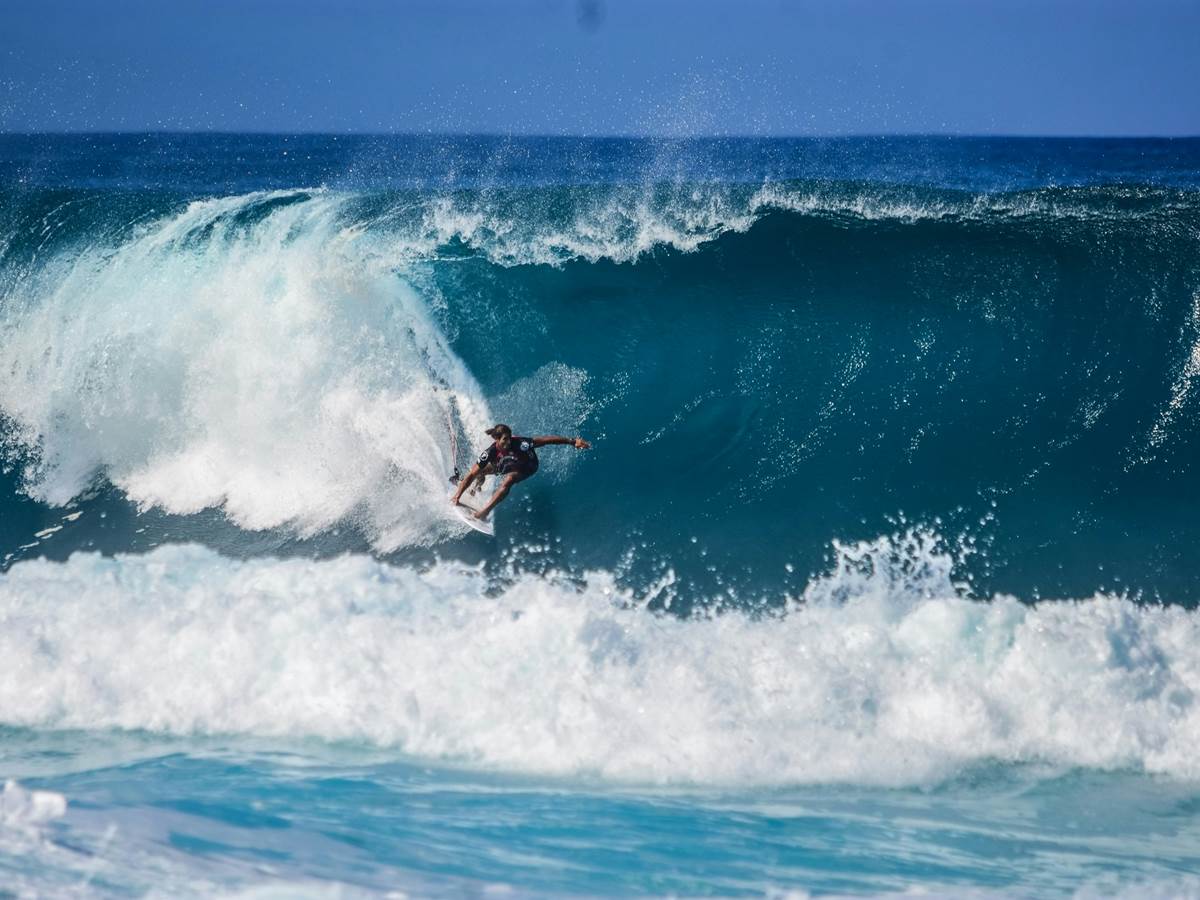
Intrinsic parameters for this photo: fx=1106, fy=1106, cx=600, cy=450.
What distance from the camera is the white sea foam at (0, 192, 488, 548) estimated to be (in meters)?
9.66

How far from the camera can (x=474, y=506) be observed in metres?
8.93

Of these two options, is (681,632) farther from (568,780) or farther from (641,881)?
(641,881)

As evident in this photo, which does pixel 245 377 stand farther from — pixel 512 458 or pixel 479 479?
pixel 512 458

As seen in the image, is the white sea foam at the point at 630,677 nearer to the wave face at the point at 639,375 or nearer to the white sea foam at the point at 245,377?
the wave face at the point at 639,375

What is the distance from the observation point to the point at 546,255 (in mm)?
11219

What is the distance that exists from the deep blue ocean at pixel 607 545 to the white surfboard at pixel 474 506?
187mm

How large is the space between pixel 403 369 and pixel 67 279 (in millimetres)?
4293

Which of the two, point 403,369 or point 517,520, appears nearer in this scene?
point 517,520

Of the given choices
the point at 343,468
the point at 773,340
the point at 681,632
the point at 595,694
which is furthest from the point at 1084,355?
the point at 343,468

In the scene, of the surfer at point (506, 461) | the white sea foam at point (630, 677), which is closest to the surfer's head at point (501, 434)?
the surfer at point (506, 461)

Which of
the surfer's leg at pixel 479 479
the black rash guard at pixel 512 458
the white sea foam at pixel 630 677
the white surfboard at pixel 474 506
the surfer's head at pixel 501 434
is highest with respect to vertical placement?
the surfer's head at pixel 501 434

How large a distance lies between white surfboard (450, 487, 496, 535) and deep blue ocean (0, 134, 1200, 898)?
0.19 m

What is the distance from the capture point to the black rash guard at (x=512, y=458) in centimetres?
853

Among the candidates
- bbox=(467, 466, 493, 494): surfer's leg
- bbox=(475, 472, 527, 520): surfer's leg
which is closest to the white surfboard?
bbox=(467, 466, 493, 494): surfer's leg
